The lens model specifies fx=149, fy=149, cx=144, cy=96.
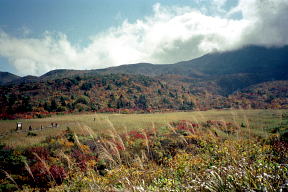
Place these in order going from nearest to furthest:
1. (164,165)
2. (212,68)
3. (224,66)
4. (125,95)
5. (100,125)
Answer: (164,165) < (100,125) < (125,95) < (212,68) < (224,66)

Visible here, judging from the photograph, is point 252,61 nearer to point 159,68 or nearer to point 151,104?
point 159,68

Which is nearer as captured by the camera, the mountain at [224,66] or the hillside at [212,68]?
the hillside at [212,68]

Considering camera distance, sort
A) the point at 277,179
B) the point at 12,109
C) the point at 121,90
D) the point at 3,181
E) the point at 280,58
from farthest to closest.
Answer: the point at 280,58, the point at 121,90, the point at 12,109, the point at 3,181, the point at 277,179

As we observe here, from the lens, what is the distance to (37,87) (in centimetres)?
6562

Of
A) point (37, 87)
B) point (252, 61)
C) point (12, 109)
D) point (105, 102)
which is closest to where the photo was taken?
point (12, 109)

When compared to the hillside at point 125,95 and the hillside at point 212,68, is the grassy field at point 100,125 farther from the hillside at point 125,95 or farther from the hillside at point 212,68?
the hillside at point 212,68

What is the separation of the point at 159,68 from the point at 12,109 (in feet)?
539

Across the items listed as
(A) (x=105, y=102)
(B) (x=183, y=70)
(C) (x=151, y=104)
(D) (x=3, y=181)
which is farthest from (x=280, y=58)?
(D) (x=3, y=181)

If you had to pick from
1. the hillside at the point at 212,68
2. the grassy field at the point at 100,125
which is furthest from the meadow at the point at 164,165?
the hillside at the point at 212,68

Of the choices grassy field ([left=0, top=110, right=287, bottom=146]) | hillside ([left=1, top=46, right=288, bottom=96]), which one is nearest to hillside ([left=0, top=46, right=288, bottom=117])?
grassy field ([left=0, top=110, right=287, bottom=146])

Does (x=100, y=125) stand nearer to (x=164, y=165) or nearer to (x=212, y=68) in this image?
(x=164, y=165)

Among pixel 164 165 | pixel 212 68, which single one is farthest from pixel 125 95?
pixel 212 68

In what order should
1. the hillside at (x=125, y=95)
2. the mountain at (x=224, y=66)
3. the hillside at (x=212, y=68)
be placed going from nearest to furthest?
the hillside at (x=125, y=95) → the hillside at (x=212, y=68) → the mountain at (x=224, y=66)

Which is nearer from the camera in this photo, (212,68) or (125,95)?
(125,95)
